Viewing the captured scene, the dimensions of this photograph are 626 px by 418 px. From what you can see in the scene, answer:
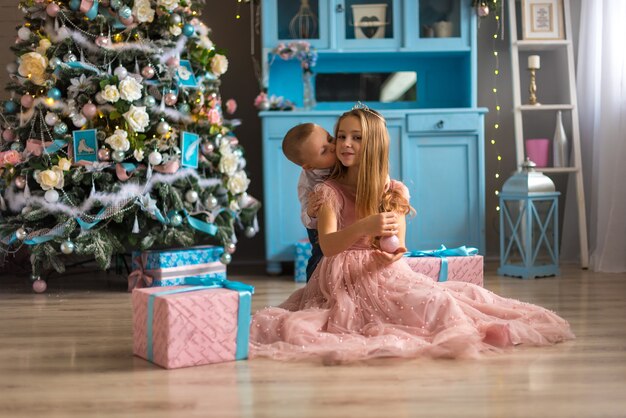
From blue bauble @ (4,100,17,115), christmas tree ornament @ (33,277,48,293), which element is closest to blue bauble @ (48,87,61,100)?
blue bauble @ (4,100,17,115)

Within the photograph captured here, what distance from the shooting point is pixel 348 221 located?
254 cm

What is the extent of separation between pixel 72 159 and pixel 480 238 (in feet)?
6.90

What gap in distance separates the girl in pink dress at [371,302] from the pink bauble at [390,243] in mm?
20

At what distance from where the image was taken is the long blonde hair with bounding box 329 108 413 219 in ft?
8.14

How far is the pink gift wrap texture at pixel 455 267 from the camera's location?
9.59 feet

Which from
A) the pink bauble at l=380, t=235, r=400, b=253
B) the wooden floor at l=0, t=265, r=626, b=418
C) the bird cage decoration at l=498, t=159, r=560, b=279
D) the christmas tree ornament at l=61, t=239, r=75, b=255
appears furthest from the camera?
the bird cage decoration at l=498, t=159, r=560, b=279

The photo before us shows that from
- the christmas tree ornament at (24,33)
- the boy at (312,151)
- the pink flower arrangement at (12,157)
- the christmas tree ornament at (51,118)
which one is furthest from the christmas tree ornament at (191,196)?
the boy at (312,151)

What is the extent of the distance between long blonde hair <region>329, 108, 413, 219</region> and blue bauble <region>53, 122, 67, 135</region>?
63.6 inches

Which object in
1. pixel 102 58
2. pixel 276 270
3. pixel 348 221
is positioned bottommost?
pixel 276 270

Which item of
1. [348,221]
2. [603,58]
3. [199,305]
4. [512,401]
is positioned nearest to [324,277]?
[348,221]

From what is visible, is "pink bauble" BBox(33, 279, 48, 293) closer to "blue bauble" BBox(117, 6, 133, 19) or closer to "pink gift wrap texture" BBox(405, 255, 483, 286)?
"blue bauble" BBox(117, 6, 133, 19)

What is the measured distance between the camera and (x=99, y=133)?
11.8 ft

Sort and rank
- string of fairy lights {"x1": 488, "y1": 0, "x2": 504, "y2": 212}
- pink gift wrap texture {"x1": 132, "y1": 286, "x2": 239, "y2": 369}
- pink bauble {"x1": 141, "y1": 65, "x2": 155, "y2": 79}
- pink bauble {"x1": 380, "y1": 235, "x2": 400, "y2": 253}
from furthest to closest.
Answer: string of fairy lights {"x1": 488, "y1": 0, "x2": 504, "y2": 212}
pink bauble {"x1": 141, "y1": 65, "x2": 155, "y2": 79}
pink bauble {"x1": 380, "y1": 235, "x2": 400, "y2": 253}
pink gift wrap texture {"x1": 132, "y1": 286, "x2": 239, "y2": 369}

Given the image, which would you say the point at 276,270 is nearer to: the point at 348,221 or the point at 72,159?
the point at 72,159
